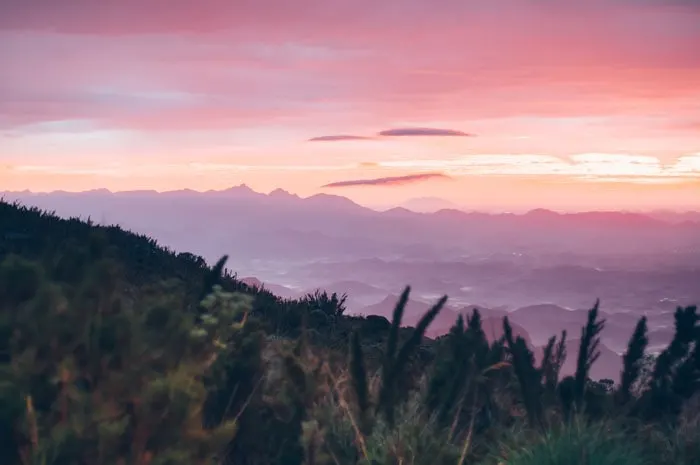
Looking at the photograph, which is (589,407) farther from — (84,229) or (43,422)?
(84,229)

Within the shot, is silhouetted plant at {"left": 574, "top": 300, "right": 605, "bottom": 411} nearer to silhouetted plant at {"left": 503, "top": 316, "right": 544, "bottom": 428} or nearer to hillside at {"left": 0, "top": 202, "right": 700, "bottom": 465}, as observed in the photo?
hillside at {"left": 0, "top": 202, "right": 700, "bottom": 465}

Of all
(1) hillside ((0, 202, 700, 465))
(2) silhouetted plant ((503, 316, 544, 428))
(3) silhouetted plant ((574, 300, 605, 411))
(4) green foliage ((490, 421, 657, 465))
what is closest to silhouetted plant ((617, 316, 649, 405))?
(1) hillside ((0, 202, 700, 465))

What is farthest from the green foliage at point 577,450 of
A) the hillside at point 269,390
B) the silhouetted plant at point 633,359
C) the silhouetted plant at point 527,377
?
the silhouetted plant at point 633,359

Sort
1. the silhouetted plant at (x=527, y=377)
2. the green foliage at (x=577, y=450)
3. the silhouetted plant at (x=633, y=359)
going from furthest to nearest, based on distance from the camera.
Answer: the silhouetted plant at (x=633, y=359) < the silhouetted plant at (x=527, y=377) < the green foliage at (x=577, y=450)

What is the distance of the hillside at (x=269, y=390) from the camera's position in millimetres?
4629

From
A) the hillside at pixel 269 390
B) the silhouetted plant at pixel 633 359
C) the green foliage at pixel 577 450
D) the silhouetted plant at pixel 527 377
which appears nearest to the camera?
the hillside at pixel 269 390

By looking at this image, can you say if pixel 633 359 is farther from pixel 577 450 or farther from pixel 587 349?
pixel 577 450

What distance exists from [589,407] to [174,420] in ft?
13.0

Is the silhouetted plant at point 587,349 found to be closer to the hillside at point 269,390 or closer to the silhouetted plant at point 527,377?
the hillside at point 269,390

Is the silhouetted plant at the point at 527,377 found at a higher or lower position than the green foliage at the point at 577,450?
higher

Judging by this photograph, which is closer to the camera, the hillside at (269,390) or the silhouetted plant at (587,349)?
the hillside at (269,390)

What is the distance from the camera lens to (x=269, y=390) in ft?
23.3

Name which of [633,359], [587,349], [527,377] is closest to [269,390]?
[527,377]

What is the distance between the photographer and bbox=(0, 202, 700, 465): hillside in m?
4.63
